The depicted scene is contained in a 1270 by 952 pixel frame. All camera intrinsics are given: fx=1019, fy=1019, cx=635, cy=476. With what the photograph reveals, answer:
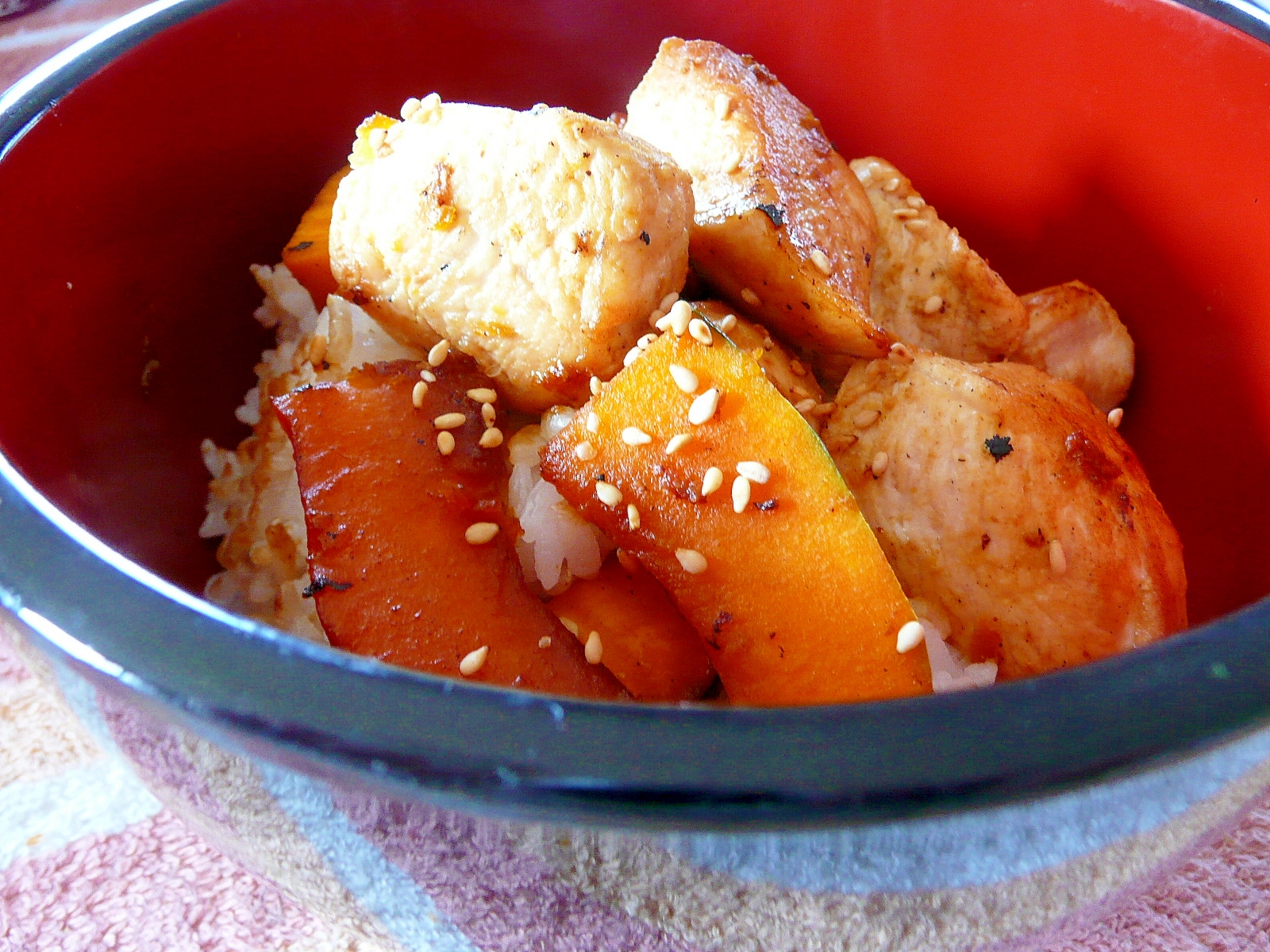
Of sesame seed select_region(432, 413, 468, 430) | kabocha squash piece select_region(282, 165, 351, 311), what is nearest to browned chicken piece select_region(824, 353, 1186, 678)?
sesame seed select_region(432, 413, 468, 430)

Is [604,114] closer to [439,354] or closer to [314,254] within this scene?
[314,254]

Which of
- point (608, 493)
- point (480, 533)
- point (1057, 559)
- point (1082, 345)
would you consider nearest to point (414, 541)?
point (480, 533)

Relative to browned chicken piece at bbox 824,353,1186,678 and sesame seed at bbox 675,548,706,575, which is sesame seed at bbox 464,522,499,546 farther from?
browned chicken piece at bbox 824,353,1186,678

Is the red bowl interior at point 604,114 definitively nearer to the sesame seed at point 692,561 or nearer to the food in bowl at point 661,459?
the food in bowl at point 661,459

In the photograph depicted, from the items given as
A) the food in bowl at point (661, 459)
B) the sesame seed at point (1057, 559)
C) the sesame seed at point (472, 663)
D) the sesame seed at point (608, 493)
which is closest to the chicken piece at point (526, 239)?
the food in bowl at point (661, 459)

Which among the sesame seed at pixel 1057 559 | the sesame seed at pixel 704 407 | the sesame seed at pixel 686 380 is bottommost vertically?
the sesame seed at pixel 1057 559

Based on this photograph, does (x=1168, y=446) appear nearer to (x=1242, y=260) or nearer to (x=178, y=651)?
(x=1242, y=260)
